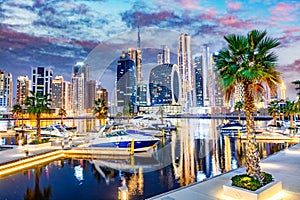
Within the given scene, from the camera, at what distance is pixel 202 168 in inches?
557

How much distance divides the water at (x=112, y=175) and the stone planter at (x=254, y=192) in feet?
12.0

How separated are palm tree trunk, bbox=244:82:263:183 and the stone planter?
1.35 ft

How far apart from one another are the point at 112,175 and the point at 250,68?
31.2 ft

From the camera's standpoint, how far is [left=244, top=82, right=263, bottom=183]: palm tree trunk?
769 centimetres

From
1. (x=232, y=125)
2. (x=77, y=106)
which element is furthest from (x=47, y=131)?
A: (x=77, y=106)

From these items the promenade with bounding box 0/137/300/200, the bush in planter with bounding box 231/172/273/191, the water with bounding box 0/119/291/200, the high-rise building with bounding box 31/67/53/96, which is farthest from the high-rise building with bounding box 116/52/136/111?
the high-rise building with bounding box 31/67/53/96

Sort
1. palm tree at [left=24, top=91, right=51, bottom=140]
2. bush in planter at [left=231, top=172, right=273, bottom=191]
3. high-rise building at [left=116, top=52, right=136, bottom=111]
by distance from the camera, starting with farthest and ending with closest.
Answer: high-rise building at [left=116, top=52, right=136, bottom=111]
palm tree at [left=24, top=91, right=51, bottom=140]
bush in planter at [left=231, top=172, right=273, bottom=191]

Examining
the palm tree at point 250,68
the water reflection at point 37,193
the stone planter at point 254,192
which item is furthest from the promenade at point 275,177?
the water reflection at point 37,193

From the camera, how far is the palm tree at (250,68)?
7.77 metres

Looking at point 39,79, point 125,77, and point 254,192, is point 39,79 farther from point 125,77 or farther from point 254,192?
point 254,192

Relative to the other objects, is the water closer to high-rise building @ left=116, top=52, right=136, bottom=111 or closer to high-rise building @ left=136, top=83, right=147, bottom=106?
high-rise building @ left=116, top=52, right=136, bottom=111

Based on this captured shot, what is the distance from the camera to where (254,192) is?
681cm

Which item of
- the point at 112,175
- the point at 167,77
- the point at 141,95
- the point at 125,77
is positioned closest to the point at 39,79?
the point at 141,95

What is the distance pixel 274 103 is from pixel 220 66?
42177mm
